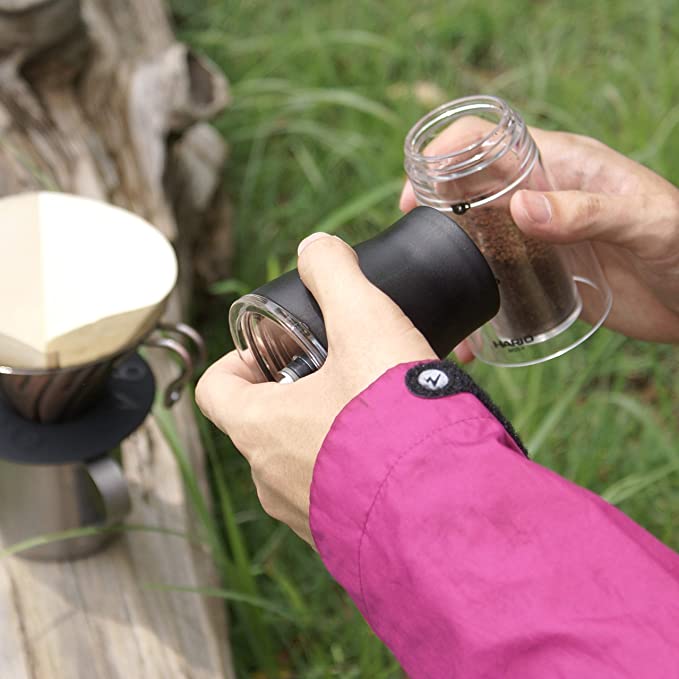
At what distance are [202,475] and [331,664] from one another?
1.21ft

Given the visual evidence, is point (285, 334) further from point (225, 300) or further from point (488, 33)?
point (488, 33)

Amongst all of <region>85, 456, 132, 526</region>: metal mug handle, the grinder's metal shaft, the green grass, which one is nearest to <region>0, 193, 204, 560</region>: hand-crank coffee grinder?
<region>85, 456, 132, 526</region>: metal mug handle

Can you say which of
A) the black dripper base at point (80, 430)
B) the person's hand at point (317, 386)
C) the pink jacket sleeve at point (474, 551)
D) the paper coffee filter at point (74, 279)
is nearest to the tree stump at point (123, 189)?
the black dripper base at point (80, 430)

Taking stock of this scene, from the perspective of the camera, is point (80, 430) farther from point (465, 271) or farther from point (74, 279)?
point (465, 271)

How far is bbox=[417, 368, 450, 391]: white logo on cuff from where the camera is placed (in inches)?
33.9

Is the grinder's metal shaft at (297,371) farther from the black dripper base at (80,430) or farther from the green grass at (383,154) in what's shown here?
the green grass at (383,154)

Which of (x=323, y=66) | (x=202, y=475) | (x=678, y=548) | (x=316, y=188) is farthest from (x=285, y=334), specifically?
(x=323, y=66)

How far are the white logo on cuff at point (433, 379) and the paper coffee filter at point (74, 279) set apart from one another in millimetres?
499

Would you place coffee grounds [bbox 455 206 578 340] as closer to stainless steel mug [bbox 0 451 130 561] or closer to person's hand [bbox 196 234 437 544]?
person's hand [bbox 196 234 437 544]

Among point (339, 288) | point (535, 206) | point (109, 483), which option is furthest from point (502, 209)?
point (109, 483)

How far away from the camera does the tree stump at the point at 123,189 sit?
1.38 m

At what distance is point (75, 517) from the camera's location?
4.74 feet

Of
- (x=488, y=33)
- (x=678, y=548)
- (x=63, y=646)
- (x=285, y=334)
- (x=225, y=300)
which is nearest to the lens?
(x=285, y=334)

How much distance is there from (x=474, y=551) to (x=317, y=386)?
202 millimetres
